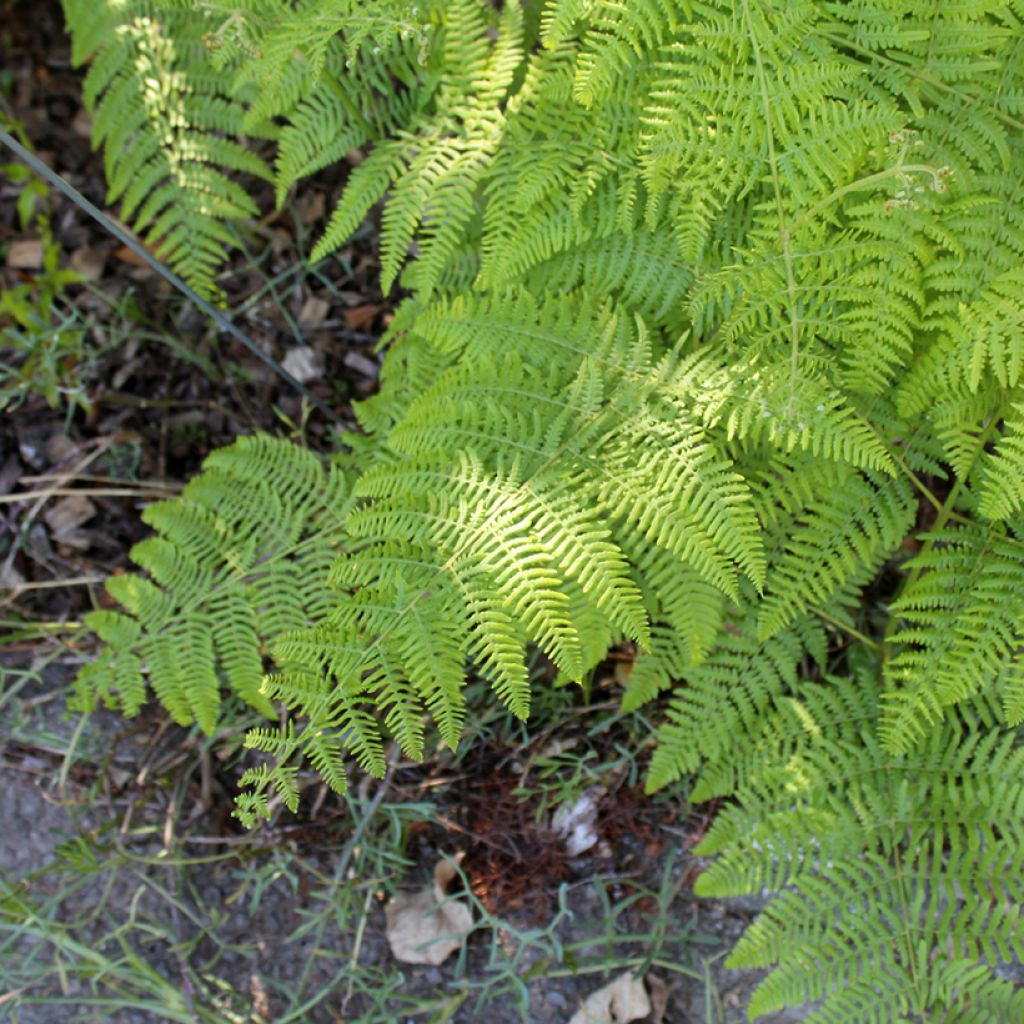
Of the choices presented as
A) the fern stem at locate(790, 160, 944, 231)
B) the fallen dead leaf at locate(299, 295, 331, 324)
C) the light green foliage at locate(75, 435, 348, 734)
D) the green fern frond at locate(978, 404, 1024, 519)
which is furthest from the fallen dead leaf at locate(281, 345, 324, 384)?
the green fern frond at locate(978, 404, 1024, 519)

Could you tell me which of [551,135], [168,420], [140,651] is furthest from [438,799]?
[551,135]

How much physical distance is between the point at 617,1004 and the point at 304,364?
2.60 metres

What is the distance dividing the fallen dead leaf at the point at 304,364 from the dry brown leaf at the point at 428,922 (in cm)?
194

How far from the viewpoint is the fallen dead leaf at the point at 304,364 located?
3.84 m

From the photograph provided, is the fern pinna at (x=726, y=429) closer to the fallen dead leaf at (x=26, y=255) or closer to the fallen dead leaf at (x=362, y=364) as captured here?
Result: the fallen dead leaf at (x=362, y=364)

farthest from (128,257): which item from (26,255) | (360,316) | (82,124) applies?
(360,316)

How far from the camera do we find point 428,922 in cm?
313

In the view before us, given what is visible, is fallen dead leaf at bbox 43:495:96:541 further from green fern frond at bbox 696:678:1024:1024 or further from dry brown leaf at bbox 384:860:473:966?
green fern frond at bbox 696:678:1024:1024

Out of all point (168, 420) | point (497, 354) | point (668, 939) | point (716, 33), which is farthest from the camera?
point (168, 420)

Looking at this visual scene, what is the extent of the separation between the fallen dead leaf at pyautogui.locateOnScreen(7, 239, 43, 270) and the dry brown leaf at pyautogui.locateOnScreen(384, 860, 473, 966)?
9.91 feet

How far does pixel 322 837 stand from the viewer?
3.28 m

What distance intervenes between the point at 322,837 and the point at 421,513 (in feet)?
4.81

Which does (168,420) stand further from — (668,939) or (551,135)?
(668,939)

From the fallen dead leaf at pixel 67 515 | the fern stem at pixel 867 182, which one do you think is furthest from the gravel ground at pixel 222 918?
the fern stem at pixel 867 182
